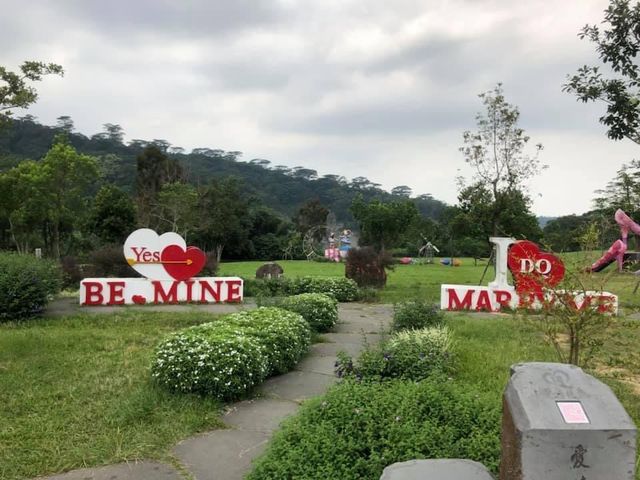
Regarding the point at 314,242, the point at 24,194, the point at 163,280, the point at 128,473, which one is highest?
the point at 24,194

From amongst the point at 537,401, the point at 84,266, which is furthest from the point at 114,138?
the point at 537,401

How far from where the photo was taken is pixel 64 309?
33.2 feet

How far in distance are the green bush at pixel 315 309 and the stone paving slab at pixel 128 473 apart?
14.8 ft

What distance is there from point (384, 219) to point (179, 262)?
31.5 meters

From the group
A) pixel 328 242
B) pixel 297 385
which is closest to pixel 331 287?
pixel 297 385

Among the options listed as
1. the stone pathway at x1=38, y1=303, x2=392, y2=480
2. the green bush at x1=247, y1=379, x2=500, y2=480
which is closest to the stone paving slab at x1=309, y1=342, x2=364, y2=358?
the stone pathway at x1=38, y1=303, x2=392, y2=480

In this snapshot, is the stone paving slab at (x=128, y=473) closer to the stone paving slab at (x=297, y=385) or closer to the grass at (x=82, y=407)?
the grass at (x=82, y=407)

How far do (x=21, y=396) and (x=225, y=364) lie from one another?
1.84 meters

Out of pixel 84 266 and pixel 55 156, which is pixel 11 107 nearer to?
pixel 84 266

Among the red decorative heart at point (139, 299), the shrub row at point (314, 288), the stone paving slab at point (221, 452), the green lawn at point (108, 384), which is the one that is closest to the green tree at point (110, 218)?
the shrub row at point (314, 288)

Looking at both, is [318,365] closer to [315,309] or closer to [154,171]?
[315,309]

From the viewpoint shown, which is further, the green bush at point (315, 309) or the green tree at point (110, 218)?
the green tree at point (110, 218)

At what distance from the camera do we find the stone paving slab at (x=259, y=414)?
414 centimetres

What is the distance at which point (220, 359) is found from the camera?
4684 millimetres
